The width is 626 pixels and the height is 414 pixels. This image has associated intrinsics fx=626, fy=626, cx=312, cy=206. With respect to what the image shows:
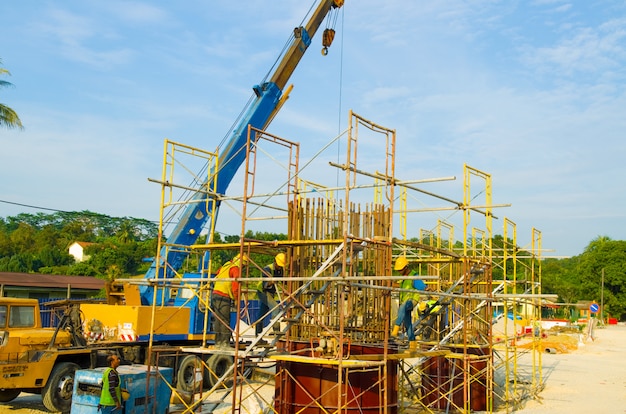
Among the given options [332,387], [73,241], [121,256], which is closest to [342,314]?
[332,387]

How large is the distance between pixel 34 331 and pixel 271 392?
19.0ft

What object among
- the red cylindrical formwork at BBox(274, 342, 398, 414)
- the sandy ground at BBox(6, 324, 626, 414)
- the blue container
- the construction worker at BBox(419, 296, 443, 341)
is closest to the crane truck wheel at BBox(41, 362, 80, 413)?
the sandy ground at BBox(6, 324, 626, 414)

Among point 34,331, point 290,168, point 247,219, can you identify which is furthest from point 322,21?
point 34,331

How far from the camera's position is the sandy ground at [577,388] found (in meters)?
14.7

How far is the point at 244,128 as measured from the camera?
60.1 feet

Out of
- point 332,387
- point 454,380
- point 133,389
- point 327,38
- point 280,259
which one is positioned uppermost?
point 327,38

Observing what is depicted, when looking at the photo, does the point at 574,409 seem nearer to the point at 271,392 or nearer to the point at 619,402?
the point at 619,402

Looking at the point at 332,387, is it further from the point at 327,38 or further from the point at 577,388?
the point at 327,38

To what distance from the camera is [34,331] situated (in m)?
13.3

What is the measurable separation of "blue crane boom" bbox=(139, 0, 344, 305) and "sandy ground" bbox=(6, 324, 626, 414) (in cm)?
475

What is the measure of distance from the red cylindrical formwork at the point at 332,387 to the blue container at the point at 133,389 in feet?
8.27

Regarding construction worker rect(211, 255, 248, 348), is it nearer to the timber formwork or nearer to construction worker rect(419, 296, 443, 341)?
the timber formwork

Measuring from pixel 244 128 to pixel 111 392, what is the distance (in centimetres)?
966

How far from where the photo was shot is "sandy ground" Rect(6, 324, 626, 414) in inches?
577
